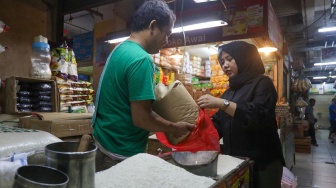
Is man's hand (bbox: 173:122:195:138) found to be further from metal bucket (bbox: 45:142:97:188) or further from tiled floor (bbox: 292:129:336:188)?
tiled floor (bbox: 292:129:336:188)

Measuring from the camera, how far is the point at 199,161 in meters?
1.42

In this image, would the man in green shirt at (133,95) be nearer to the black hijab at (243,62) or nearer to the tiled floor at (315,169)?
the black hijab at (243,62)

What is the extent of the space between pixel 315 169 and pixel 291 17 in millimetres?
4911

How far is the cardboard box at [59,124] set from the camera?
2.16m

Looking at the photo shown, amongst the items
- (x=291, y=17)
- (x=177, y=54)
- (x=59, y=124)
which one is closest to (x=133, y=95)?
(x=59, y=124)

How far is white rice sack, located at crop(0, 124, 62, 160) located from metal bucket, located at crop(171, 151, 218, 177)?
0.69 metres

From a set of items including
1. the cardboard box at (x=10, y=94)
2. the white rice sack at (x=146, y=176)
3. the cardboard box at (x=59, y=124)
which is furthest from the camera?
the cardboard box at (x=10, y=94)

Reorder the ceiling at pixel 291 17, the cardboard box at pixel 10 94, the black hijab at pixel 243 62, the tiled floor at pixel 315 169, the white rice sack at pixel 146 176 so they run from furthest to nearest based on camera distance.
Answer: the ceiling at pixel 291 17 < the tiled floor at pixel 315 169 < the cardboard box at pixel 10 94 < the black hijab at pixel 243 62 < the white rice sack at pixel 146 176

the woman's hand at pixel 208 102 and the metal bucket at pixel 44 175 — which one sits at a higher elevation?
the woman's hand at pixel 208 102

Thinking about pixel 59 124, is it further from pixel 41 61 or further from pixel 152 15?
pixel 152 15

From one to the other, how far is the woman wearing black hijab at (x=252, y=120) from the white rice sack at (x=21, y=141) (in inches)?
38.6

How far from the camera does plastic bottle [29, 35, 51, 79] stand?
2666mm

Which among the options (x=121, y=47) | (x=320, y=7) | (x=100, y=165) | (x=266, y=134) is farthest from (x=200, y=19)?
(x=320, y=7)

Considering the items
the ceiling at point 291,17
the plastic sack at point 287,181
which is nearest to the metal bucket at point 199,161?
the plastic sack at point 287,181
